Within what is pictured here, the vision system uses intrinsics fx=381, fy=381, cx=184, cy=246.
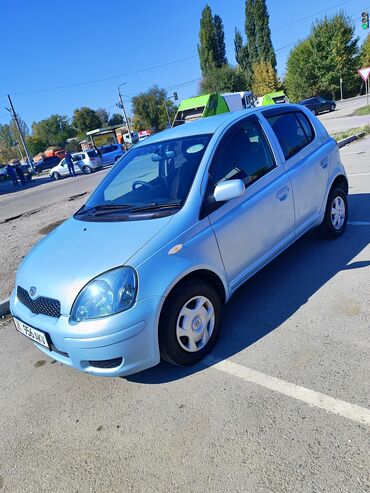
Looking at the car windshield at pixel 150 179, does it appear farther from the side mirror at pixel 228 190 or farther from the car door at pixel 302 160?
the car door at pixel 302 160

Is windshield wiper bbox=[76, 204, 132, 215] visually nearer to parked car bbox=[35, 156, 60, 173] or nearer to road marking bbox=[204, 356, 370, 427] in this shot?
road marking bbox=[204, 356, 370, 427]

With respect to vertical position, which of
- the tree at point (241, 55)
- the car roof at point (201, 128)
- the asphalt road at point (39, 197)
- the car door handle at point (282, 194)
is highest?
the tree at point (241, 55)

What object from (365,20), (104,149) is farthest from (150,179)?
(104,149)

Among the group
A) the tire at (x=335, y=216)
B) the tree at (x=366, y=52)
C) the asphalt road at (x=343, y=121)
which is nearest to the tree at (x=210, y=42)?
the tree at (x=366, y=52)

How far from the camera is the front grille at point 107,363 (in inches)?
102

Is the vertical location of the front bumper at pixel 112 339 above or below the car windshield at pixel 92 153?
below

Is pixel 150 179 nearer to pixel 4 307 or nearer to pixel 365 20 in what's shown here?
pixel 4 307

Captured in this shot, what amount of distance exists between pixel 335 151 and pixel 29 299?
3.77 meters

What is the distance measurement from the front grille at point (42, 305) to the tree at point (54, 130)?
109 metres

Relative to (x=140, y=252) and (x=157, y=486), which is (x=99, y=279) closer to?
(x=140, y=252)

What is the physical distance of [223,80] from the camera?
57.4 metres

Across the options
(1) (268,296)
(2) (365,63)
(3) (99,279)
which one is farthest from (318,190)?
(2) (365,63)

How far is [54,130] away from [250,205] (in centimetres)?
11519

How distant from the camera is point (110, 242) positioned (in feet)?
9.35
